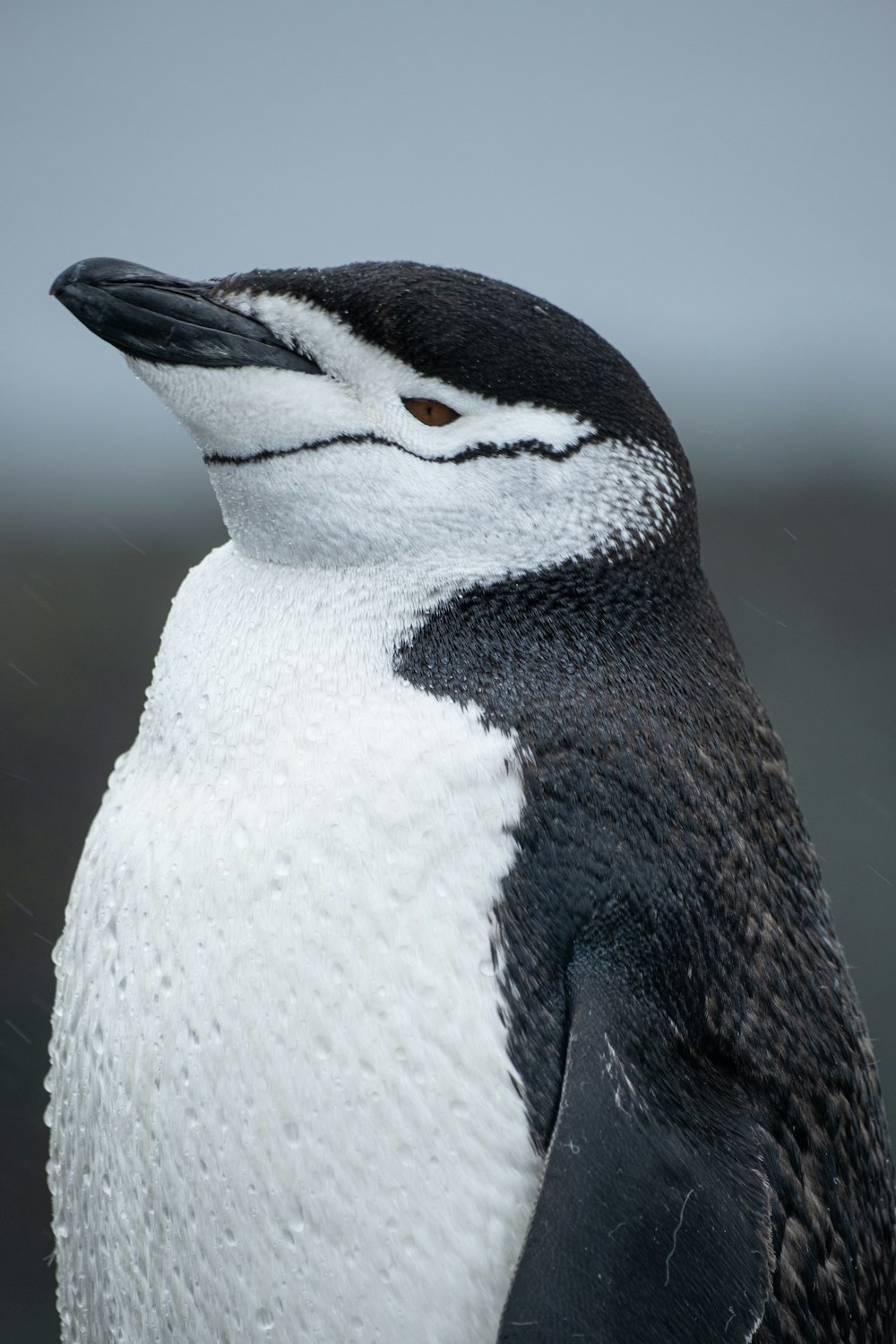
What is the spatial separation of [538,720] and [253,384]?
0.40m

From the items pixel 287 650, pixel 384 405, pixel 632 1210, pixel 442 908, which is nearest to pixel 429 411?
pixel 384 405

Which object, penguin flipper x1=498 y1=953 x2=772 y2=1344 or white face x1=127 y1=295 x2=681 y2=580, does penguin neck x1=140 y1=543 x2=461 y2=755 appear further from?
penguin flipper x1=498 y1=953 x2=772 y2=1344

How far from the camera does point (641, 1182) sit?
889mm

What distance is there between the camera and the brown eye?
1047 mm

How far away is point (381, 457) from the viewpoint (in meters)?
1.04

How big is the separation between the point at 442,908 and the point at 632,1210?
0.27 meters

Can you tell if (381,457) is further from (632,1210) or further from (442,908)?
(632,1210)

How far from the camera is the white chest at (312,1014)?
93 centimetres

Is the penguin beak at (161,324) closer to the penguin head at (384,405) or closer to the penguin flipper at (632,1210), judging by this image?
the penguin head at (384,405)

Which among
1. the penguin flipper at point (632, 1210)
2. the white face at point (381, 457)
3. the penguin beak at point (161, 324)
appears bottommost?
the penguin flipper at point (632, 1210)

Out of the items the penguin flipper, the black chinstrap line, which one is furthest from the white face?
the penguin flipper

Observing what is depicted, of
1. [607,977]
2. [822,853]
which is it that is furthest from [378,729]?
[822,853]

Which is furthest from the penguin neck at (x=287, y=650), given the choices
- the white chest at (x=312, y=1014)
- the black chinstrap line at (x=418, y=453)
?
the black chinstrap line at (x=418, y=453)

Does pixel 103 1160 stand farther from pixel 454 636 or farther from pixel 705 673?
pixel 705 673
